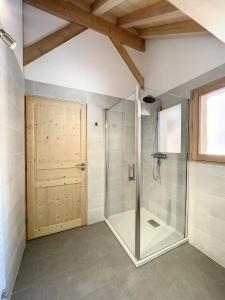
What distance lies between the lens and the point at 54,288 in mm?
1427

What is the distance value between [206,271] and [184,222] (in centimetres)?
60

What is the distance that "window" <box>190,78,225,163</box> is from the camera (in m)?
1.76

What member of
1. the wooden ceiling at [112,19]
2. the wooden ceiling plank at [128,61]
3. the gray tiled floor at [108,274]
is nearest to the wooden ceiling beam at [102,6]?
the wooden ceiling at [112,19]

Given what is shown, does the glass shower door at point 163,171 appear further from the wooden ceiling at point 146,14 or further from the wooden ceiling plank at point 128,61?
the wooden ceiling at point 146,14

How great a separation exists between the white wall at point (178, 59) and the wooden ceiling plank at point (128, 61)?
139mm

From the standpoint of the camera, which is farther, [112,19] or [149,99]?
[112,19]

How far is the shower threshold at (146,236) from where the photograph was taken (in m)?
1.85

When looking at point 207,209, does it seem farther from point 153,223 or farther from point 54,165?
point 54,165

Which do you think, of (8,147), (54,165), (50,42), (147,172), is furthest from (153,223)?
(50,42)

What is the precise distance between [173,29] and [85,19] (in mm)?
1314

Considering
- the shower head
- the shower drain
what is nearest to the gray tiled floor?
the shower drain

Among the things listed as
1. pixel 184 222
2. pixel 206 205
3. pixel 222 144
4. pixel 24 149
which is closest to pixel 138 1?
pixel 222 144

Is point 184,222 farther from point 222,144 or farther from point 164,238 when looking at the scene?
point 222,144

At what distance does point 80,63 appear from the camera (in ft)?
8.02
